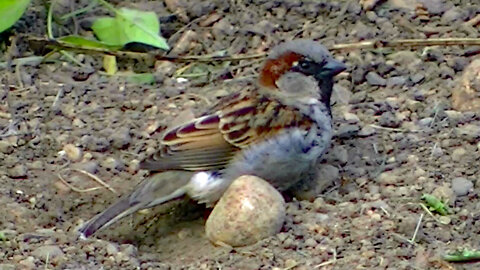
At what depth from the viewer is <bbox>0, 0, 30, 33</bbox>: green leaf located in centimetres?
535

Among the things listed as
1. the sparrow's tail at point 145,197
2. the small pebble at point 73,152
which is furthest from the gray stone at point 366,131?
Result: the small pebble at point 73,152

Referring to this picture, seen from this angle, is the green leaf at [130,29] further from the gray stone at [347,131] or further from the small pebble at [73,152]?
the gray stone at [347,131]

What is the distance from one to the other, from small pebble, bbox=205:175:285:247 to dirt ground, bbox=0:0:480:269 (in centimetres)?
4

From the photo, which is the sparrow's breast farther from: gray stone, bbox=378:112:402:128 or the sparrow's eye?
gray stone, bbox=378:112:402:128

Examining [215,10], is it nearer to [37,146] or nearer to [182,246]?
[37,146]

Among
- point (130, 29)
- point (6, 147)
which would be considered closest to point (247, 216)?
A: point (6, 147)

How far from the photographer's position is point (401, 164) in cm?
460

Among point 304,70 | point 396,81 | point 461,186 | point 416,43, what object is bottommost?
point 396,81

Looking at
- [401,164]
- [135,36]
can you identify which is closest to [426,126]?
[401,164]

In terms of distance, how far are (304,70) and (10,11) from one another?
1.50m

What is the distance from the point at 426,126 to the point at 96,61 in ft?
5.56

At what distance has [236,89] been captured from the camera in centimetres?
532

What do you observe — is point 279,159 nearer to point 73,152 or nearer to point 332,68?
point 332,68

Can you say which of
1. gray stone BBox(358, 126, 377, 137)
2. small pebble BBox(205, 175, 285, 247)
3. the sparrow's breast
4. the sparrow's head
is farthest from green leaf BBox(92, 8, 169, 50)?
small pebble BBox(205, 175, 285, 247)
